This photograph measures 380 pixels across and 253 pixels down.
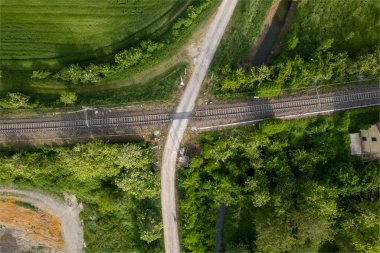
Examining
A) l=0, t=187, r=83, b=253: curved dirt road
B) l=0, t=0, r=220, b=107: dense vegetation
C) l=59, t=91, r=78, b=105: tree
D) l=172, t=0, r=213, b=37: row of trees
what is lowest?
l=0, t=187, r=83, b=253: curved dirt road

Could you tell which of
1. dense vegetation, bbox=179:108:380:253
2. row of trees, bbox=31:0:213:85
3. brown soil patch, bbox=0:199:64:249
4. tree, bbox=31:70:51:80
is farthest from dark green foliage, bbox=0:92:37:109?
dense vegetation, bbox=179:108:380:253

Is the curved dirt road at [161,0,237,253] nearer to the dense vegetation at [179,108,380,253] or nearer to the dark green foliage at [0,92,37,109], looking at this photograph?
the dense vegetation at [179,108,380,253]

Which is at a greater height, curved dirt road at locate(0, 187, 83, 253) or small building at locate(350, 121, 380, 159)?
small building at locate(350, 121, 380, 159)

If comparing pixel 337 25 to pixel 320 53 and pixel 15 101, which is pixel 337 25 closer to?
pixel 320 53

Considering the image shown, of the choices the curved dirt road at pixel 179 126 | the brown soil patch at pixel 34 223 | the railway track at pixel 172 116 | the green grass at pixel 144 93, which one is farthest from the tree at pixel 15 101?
the curved dirt road at pixel 179 126

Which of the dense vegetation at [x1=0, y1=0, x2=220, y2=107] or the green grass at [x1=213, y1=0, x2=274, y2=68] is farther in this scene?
the green grass at [x1=213, y1=0, x2=274, y2=68]

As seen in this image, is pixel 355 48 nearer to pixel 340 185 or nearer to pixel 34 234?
pixel 340 185
